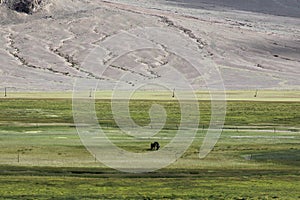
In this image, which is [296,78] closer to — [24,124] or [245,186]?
[24,124]

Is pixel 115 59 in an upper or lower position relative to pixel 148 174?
upper

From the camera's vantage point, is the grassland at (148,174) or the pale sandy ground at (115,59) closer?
the grassland at (148,174)

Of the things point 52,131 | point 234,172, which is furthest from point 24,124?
point 234,172

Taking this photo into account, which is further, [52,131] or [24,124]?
[24,124]

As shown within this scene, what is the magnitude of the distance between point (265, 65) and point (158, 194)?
504 feet

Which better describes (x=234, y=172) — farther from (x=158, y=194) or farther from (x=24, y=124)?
(x=24, y=124)

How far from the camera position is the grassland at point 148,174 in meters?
39.4

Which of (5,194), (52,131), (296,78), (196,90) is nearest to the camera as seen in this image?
(5,194)

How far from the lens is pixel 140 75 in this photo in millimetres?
165375

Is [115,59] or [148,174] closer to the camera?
[148,174]

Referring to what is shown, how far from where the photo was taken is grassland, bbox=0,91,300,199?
39.4m

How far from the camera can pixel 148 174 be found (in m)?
45.6

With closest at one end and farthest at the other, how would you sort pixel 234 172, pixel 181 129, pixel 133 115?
pixel 234 172, pixel 181 129, pixel 133 115

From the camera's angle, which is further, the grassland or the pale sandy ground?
the pale sandy ground
